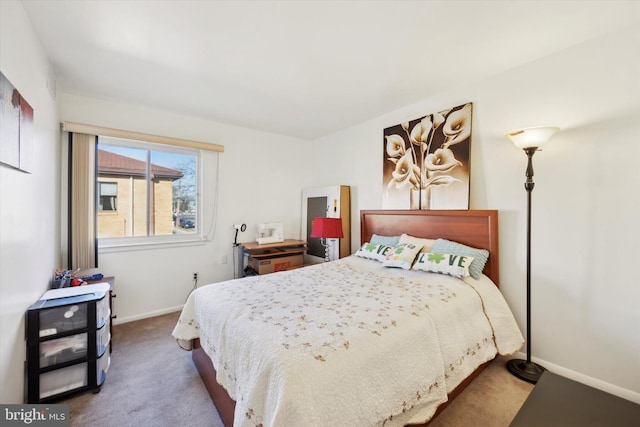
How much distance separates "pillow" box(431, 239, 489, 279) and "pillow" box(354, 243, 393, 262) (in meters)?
0.48

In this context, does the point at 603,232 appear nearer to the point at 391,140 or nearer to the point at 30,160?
the point at 391,140

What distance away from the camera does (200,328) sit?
1796 mm

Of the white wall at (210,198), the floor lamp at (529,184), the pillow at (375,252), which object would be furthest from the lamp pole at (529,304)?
the white wall at (210,198)

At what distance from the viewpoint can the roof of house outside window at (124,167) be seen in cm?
285

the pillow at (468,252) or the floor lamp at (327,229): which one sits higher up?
the floor lamp at (327,229)

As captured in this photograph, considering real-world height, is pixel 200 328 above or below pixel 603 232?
below

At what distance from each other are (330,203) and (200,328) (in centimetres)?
236

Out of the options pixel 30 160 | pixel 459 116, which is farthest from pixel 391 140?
pixel 30 160

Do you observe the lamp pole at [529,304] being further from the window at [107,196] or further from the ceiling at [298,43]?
the window at [107,196]

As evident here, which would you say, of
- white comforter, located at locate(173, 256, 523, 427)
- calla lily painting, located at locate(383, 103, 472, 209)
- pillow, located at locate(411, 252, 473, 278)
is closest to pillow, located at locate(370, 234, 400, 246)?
calla lily painting, located at locate(383, 103, 472, 209)

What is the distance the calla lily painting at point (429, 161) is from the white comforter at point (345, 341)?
0.90m

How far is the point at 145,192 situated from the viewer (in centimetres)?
312

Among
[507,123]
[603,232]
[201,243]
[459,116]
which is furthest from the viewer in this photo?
[201,243]

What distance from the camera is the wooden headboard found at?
88.8 inches
